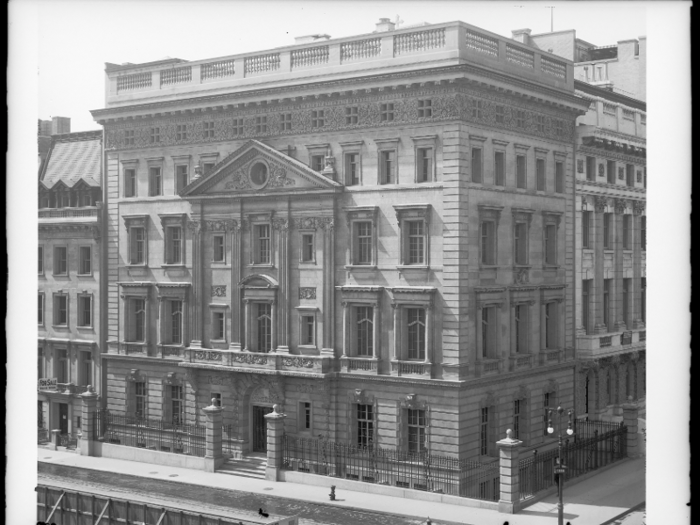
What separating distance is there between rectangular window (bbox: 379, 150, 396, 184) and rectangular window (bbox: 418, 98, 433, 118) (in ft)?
4.71

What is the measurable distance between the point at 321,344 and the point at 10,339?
8.77 meters

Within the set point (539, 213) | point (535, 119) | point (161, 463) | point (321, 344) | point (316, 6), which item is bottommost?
point (161, 463)

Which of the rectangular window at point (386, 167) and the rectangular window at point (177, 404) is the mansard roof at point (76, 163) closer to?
the rectangular window at point (177, 404)

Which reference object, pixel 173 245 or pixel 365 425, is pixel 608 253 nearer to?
pixel 365 425

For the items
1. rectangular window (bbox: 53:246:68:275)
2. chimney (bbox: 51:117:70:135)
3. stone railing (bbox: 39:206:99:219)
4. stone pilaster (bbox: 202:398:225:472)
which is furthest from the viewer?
rectangular window (bbox: 53:246:68:275)

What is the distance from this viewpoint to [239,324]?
3638cm

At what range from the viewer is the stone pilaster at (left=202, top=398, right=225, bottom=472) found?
118 ft

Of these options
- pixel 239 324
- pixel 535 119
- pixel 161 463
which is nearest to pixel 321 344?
pixel 239 324

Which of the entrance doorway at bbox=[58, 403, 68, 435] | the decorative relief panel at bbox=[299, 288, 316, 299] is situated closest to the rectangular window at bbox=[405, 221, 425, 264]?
the decorative relief panel at bbox=[299, 288, 316, 299]

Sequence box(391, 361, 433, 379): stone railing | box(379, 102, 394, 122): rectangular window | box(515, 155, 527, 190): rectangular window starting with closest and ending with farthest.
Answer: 1. box(391, 361, 433, 379): stone railing
2. box(379, 102, 394, 122): rectangular window
3. box(515, 155, 527, 190): rectangular window

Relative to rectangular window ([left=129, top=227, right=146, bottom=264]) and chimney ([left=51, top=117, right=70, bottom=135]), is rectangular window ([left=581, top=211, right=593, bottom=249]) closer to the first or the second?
rectangular window ([left=129, top=227, right=146, bottom=264])

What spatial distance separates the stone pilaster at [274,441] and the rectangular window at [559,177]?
10220 mm

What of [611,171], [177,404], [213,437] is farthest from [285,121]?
[611,171]

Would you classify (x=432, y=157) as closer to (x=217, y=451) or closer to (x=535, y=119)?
(x=535, y=119)
